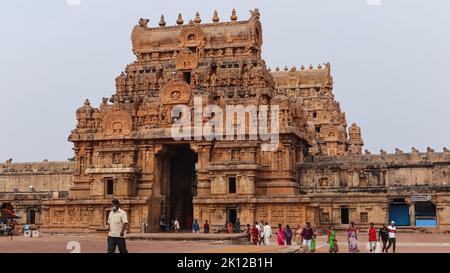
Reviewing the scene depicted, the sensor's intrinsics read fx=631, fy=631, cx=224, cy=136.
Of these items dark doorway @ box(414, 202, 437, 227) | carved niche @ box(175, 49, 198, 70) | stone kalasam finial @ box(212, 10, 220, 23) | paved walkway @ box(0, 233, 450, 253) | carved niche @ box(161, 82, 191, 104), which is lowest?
paved walkway @ box(0, 233, 450, 253)

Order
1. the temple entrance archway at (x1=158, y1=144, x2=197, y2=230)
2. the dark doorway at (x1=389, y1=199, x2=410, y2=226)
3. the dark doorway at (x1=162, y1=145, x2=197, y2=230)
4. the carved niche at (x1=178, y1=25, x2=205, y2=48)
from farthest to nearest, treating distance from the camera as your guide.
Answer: the carved niche at (x1=178, y1=25, x2=205, y2=48) < the dark doorway at (x1=162, y1=145, x2=197, y2=230) < the temple entrance archway at (x1=158, y1=144, x2=197, y2=230) < the dark doorway at (x1=389, y1=199, x2=410, y2=226)

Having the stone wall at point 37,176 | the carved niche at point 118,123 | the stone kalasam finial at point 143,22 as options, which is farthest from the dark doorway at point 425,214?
the stone wall at point 37,176

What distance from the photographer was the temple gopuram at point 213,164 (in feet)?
157

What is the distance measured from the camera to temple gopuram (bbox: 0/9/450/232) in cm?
4788

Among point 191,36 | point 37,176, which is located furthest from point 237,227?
point 37,176

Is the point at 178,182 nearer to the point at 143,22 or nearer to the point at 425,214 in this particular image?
the point at 143,22

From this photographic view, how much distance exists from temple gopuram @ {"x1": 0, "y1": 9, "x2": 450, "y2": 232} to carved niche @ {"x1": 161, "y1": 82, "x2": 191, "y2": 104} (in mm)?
Result: 90

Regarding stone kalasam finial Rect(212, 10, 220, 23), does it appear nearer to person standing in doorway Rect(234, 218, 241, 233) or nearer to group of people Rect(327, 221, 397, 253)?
person standing in doorway Rect(234, 218, 241, 233)

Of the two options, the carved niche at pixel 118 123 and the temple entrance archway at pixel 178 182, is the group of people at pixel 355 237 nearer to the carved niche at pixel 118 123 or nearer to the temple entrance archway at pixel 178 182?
the temple entrance archway at pixel 178 182

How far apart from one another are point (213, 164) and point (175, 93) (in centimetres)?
764

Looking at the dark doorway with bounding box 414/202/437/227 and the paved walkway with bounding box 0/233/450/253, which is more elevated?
the dark doorway with bounding box 414/202/437/227

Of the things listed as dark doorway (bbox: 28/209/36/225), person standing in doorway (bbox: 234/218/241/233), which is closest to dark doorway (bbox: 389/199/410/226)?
person standing in doorway (bbox: 234/218/241/233)
